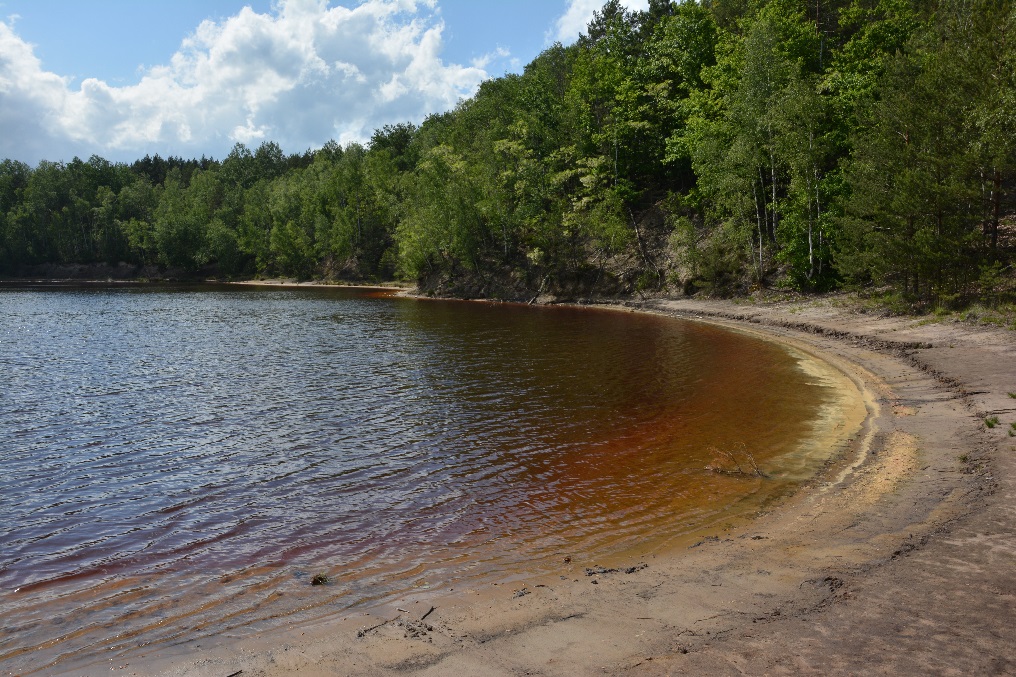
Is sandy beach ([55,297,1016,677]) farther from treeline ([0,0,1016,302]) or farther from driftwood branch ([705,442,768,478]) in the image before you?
treeline ([0,0,1016,302])

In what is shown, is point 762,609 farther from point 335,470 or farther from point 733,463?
point 335,470

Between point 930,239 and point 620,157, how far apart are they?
139 feet

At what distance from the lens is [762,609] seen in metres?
8.51

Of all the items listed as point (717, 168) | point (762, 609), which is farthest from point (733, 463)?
point (717, 168)

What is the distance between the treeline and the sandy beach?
25.3 meters

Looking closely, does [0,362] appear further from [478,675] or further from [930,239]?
[930,239]

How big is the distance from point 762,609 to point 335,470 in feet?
40.0

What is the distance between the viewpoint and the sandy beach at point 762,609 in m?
7.32

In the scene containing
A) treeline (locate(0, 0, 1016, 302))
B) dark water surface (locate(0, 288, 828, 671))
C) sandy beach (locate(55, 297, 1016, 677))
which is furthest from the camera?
treeline (locate(0, 0, 1016, 302))

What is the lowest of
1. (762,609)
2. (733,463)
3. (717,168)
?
(733,463)

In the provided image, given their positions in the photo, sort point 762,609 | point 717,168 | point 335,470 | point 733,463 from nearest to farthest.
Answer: point 762,609
point 733,463
point 335,470
point 717,168

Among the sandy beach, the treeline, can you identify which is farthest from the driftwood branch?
the treeline

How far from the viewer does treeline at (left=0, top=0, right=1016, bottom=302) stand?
111ft

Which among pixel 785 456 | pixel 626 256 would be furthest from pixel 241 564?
pixel 626 256
